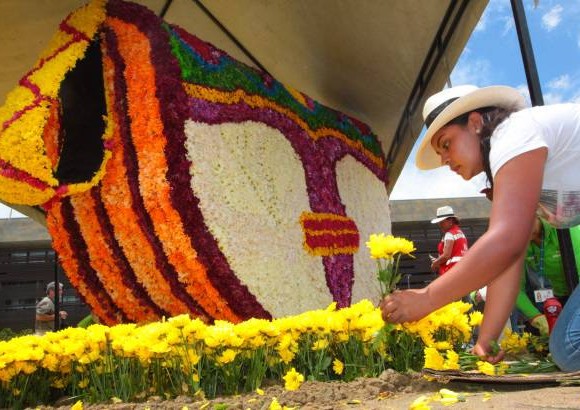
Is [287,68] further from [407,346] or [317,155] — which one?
[407,346]

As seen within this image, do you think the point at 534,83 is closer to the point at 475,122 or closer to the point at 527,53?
the point at 527,53

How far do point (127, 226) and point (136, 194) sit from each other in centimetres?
19

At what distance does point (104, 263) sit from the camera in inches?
133

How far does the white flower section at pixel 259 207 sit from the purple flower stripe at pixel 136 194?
0.31 m

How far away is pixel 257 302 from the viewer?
3.42m

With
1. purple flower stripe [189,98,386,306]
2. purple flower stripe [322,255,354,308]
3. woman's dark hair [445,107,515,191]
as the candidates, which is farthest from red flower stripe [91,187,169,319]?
woman's dark hair [445,107,515,191]

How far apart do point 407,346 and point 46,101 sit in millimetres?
2372

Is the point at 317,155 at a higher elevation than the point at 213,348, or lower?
higher

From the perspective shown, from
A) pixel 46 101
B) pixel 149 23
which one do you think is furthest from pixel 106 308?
pixel 149 23

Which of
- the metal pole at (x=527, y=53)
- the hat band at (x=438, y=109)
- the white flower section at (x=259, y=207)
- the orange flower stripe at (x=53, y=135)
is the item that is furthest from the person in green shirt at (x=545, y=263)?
the orange flower stripe at (x=53, y=135)

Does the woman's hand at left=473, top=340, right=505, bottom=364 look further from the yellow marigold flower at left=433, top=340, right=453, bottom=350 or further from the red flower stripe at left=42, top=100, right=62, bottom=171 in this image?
the red flower stripe at left=42, top=100, right=62, bottom=171

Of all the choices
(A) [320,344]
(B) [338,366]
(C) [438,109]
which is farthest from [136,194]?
(C) [438,109]

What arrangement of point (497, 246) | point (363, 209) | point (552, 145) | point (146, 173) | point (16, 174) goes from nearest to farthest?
point (497, 246) < point (552, 145) < point (16, 174) < point (146, 173) < point (363, 209)

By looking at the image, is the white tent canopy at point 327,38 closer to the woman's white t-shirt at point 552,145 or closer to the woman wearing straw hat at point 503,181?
the woman wearing straw hat at point 503,181
